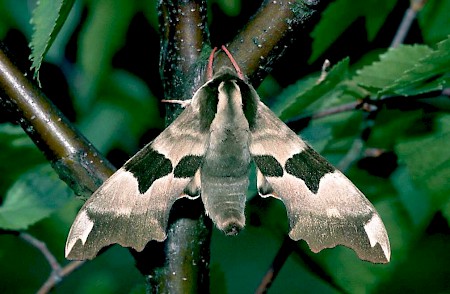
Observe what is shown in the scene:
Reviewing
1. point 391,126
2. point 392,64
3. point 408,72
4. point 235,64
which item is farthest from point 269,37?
point 391,126

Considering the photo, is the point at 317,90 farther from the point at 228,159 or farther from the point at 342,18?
the point at 342,18

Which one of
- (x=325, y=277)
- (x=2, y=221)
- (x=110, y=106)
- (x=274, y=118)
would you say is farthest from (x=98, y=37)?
(x=325, y=277)

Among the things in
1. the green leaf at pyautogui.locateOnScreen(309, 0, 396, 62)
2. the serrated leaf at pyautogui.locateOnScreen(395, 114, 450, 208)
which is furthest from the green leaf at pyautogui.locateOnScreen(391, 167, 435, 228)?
the green leaf at pyautogui.locateOnScreen(309, 0, 396, 62)

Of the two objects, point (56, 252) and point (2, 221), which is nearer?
point (2, 221)

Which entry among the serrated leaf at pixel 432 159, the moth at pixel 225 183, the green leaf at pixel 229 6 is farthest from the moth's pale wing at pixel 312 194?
the green leaf at pixel 229 6

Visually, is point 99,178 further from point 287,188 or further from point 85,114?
point 85,114

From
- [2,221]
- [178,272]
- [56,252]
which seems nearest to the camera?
[178,272]
